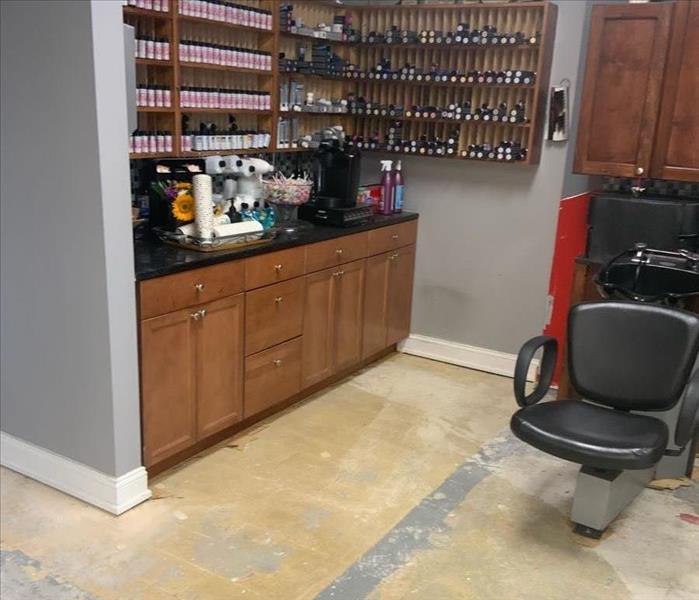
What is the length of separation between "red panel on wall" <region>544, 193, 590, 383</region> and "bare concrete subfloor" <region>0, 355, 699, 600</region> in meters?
0.80

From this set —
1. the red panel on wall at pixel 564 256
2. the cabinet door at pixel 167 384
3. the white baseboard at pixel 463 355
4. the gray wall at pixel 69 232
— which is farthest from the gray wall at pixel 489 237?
the gray wall at pixel 69 232

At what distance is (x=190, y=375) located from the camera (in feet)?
9.67

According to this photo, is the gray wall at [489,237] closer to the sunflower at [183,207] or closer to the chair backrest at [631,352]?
the chair backrest at [631,352]

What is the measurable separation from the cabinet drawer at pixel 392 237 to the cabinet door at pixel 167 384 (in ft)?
4.87

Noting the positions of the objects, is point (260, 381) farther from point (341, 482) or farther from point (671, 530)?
point (671, 530)

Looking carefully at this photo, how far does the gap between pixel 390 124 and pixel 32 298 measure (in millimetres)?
2455

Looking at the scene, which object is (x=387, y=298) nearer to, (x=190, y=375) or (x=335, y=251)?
(x=335, y=251)

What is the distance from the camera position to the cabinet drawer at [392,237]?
4078 millimetres

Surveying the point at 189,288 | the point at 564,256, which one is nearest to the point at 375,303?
the point at 564,256

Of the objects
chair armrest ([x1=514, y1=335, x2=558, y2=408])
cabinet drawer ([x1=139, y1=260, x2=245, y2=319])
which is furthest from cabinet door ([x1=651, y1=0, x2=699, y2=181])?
cabinet drawer ([x1=139, y1=260, x2=245, y2=319])

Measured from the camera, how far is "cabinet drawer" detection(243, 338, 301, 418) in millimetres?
3320

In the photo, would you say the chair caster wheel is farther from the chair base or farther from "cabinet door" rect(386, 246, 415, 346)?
"cabinet door" rect(386, 246, 415, 346)

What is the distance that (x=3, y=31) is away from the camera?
2572 millimetres

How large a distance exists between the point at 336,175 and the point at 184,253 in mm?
1279
